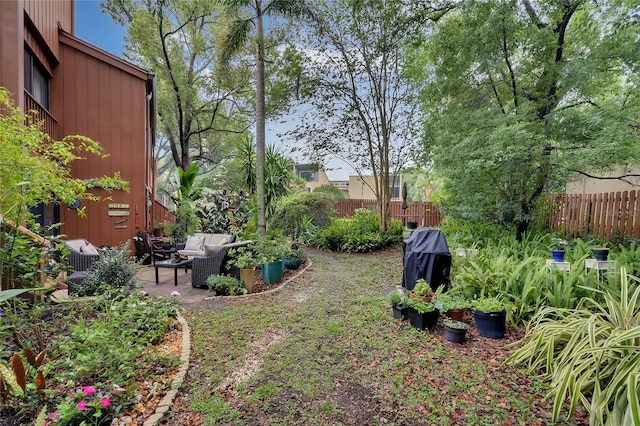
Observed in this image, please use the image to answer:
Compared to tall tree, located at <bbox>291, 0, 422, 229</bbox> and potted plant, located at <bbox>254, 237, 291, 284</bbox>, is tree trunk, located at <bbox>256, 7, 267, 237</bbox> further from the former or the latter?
tall tree, located at <bbox>291, 0, 422, 229</bbox>

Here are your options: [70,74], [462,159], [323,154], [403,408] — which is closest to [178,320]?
[403,408]

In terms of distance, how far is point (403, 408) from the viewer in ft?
7.72

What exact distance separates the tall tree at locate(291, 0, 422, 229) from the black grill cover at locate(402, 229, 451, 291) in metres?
5.67

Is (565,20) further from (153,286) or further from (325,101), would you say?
(153,286)

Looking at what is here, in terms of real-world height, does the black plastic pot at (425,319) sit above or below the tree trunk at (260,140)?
below

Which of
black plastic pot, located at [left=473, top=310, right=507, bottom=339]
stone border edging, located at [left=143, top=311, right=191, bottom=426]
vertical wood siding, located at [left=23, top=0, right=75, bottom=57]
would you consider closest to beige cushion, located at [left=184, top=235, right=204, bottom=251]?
stone border edging, located at [left=143, top=311, right=191, bottom=426]

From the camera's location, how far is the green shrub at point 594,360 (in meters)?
1.99

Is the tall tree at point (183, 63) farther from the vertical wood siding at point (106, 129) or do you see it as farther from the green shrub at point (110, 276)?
the green shrub at point (110, 276)

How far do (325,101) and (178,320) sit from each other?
27.6 feet

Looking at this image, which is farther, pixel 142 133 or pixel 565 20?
pixel 142 133

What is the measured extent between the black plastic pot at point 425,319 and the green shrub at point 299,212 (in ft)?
21.9

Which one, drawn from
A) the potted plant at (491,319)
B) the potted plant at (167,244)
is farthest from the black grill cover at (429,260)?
the potted plant at (167,244)

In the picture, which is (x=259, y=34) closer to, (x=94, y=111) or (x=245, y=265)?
(x=94, y=111)

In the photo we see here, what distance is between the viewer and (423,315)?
12.1 feet
